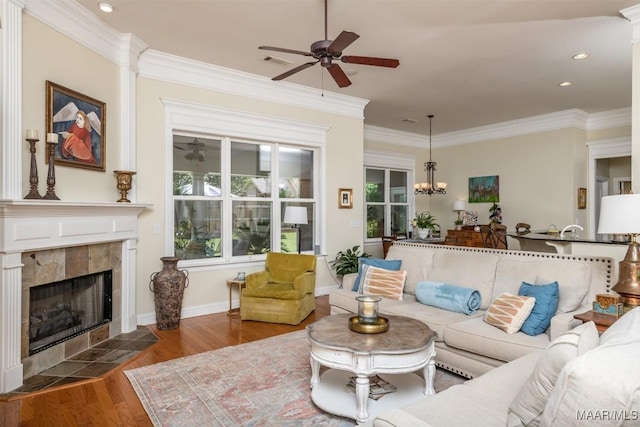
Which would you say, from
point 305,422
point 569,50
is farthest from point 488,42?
point 305,422

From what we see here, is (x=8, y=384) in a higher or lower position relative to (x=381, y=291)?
lower

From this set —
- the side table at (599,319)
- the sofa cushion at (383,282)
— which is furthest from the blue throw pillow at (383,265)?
the side table at (599,319)

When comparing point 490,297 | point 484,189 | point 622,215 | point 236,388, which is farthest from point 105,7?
point 484,189

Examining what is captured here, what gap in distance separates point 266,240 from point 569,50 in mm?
4421

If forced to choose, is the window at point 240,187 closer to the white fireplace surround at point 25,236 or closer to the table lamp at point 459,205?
the white fireplace surround at point 25,236

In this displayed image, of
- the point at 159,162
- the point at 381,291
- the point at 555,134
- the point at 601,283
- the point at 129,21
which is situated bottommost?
the point at 381,291

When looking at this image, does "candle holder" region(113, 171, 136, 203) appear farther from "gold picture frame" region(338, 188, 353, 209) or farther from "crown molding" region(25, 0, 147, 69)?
"gold picture frame" region(338, 188, 353, 209)

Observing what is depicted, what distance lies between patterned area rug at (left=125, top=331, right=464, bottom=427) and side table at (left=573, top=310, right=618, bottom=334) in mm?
993

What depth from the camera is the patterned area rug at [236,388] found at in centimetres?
238

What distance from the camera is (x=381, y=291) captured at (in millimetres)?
3779

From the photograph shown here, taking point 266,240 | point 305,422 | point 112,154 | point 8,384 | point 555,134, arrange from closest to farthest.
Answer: point 305,422 → point 8,384 → point 112,154 → point 266,240 → point 555,134

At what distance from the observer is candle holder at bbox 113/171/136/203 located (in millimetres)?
3936

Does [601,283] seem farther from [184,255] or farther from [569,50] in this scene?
[184,255]

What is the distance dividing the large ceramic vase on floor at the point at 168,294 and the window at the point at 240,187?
0.45 metres
